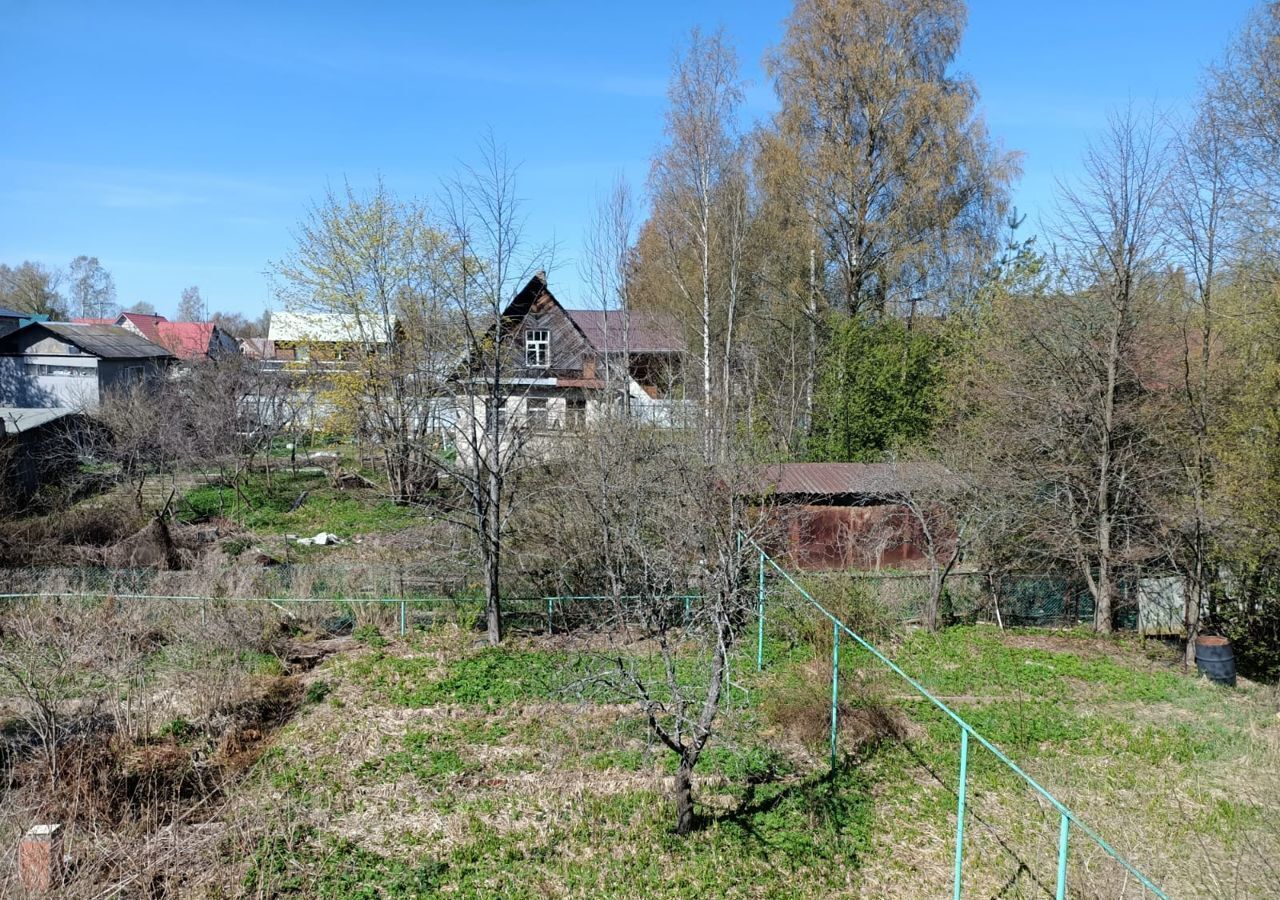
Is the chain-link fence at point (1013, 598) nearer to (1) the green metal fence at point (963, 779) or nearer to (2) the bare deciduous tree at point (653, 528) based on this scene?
(1) the green metal fence at point (963, 779)

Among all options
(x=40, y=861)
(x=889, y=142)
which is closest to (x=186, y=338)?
(x=889, y=142)

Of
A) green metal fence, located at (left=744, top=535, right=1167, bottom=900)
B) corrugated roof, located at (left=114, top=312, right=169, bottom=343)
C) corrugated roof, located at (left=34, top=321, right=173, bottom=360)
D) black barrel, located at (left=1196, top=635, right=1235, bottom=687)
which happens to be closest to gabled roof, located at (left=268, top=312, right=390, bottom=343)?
green metal fence, located at (left=744, top=535, right=1167, bottom=900)

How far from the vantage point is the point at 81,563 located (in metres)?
14.3

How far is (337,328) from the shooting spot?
23.5 m

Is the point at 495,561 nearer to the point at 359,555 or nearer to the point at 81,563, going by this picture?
the point at 359,555

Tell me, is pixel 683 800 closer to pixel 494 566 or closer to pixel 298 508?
pixel 494 566

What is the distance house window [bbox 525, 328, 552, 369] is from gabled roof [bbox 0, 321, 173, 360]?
18.4 m

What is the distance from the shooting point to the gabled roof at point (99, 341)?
33.3 m

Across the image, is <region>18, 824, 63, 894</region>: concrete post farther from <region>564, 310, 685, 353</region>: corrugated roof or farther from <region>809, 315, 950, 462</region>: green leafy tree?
<region>564, 310, 685, 353</region>: corrugated roof

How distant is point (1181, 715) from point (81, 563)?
17.0m

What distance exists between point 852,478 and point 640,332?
17620 mm

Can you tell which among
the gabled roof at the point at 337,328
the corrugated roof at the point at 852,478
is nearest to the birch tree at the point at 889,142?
the corrugated roof at the point at 852,478

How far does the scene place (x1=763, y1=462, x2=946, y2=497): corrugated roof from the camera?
14.4 metres

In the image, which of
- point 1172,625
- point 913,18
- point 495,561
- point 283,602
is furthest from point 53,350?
point 1172,625
